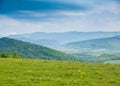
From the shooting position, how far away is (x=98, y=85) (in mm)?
24156

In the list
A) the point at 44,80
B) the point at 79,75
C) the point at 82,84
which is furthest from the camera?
the point at 79,75

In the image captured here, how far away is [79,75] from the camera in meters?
31.6

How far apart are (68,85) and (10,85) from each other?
4.61 metres

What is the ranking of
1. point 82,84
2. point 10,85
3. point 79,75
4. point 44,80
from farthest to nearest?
1. point 79,75
2. point 44,80
3. point 82,84
4. point 10,85

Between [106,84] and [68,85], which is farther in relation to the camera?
[106,84]

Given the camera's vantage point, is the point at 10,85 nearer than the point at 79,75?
Yes

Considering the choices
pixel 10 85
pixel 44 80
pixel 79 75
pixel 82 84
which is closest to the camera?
pixel 10 85

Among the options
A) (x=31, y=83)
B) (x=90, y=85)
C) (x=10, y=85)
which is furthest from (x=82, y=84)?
(x=10, y=85)

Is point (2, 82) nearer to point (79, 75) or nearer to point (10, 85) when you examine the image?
point (10, 85)

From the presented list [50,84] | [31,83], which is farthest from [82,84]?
[31,83]

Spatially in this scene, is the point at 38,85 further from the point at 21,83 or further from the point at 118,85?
the point at 118,85

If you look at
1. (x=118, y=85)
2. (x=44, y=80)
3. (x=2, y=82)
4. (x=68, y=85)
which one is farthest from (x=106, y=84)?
(x=2, y=82)

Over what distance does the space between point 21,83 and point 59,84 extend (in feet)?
10.3

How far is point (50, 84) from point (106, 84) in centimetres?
488
